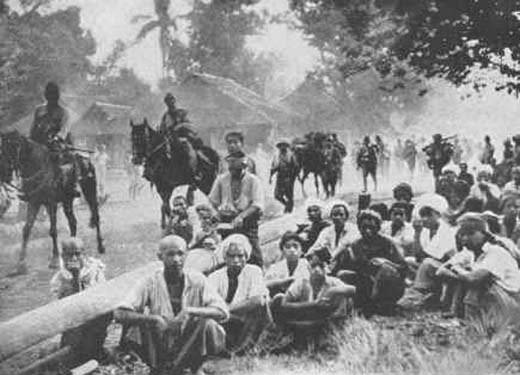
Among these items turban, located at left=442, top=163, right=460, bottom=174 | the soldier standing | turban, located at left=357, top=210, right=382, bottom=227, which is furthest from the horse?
turban, located at left=357, top=210, right=382, bottom=227

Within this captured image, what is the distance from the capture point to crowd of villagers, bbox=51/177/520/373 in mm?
5332

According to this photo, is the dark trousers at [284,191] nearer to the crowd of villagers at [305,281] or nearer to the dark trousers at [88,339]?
the crowd of villagers at [305,281]

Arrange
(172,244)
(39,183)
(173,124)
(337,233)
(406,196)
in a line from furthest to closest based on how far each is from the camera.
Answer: (173,124) < (39,183) < (406,196) < (337,233) < (172,244)

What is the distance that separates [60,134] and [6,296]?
1.63m

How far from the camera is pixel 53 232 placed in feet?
20.9

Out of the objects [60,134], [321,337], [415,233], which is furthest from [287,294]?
[60,134]

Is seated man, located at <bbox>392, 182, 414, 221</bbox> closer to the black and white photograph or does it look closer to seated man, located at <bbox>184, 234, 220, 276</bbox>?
the black and white photograph

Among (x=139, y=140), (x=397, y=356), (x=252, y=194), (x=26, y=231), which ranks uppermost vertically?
(x=139, y=140)

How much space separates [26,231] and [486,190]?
427 centimetres

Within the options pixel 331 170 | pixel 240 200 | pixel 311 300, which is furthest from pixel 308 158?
pixel 311 300

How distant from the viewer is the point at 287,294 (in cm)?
562

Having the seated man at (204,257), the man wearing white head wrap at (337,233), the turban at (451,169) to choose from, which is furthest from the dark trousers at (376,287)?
the turban at (451,169)

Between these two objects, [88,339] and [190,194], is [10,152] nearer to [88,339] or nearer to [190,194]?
[190,194]

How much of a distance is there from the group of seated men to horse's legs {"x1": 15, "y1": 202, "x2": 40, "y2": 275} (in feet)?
2.07
